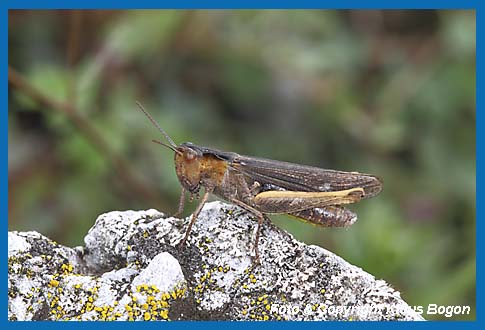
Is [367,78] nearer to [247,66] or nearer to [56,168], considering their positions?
[247,66]

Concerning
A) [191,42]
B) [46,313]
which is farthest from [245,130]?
[46,313]

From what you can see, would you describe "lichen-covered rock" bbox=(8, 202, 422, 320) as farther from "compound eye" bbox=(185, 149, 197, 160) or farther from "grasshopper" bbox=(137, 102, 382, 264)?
"compound eye" bbox=(185, 149, 197, 160)

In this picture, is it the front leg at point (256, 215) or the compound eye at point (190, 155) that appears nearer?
the front leg at point (256, 215)

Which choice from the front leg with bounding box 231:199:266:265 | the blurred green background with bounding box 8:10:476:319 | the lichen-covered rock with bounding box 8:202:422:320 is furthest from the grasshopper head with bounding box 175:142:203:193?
the blurred green background with bounding box 8:10:476:319

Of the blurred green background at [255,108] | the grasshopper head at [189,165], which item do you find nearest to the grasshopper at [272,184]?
the grasshopper head at [189,165]

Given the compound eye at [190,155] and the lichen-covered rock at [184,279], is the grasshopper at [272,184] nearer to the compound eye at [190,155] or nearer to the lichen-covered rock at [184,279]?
the compound eye at [190,155]

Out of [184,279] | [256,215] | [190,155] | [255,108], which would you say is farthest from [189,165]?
[255,108]

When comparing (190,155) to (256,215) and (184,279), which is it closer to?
(256,215)
